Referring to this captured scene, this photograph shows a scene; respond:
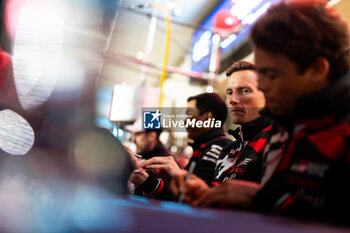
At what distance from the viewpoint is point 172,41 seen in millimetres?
3936

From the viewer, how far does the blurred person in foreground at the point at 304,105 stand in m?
0.48

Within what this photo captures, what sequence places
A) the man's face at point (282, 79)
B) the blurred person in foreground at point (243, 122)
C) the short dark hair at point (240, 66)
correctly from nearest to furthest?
the man's face at point (282, 79)
the blurred person in foreground at point (243, 122)
the short dark hair at point (240, 66)

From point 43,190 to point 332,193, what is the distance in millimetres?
457

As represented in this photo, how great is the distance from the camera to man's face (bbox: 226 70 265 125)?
995 mm

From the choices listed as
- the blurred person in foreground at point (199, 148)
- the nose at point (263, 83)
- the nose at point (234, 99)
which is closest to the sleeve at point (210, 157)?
the blurred person in foreground at point (199, 148)

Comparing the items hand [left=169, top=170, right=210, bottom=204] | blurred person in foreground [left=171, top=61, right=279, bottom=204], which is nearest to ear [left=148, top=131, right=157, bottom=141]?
blurred person in foreground [left=171, top=61, right=279, bottom=204]

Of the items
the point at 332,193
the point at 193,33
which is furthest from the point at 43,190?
the point at 193,33

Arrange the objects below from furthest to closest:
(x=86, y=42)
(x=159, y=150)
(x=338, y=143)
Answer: (x=159, y=150)
(x=86, y=42)
(x=338, y=143)

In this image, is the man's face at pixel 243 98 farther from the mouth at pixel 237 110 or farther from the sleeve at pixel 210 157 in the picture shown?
the sleeve at pixel 210 157

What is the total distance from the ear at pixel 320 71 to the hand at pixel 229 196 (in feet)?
0.73

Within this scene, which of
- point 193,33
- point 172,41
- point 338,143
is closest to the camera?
point 338,143

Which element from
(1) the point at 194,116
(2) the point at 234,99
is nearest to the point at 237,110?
(2) the point at 234,99

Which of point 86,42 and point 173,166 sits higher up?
point 86,42

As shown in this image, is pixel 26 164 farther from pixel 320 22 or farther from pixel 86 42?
pixel 320 22
